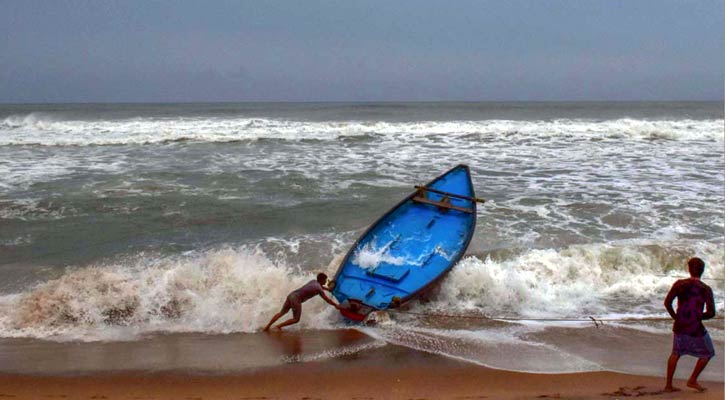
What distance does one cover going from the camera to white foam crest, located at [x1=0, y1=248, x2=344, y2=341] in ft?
22.5

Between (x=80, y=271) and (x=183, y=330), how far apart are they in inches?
99.8

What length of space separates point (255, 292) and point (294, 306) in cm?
117

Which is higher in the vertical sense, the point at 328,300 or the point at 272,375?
the point at 328,300

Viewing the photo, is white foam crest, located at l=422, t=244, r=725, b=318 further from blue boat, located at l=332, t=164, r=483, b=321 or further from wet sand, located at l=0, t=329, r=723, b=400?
wet sand, located at l=0, t=329, r=723, b=400

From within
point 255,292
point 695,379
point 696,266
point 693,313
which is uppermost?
point 696,266

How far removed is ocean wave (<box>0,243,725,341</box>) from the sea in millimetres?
28

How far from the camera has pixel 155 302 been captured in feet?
24.2

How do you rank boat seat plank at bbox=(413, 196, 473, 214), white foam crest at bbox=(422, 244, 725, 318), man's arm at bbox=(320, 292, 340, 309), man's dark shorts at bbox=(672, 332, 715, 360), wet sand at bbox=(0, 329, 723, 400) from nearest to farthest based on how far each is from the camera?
man's dark shorts at bbox=(672, 332, 715, 360) → wet sand at bbox=(0, 329, 723, 400) → man's arm at bbox=(320, 292, 340, 309) → white foam crest at bbox=(422, 244, 725, 318) → boat seat plank at bbox=(413, 196, 473, 214)

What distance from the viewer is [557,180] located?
15.0 metres

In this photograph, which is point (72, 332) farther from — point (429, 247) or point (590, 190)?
point (590, 190)

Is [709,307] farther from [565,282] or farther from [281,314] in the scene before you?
[281,314]

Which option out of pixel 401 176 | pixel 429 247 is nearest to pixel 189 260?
pixel 429 247

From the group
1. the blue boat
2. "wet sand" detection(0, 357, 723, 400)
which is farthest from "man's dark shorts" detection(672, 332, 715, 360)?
the blue boat

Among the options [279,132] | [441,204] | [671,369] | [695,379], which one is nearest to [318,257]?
[441,204]
